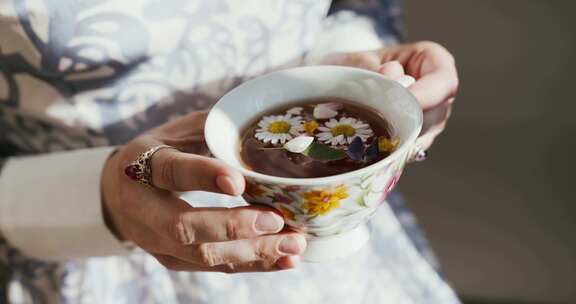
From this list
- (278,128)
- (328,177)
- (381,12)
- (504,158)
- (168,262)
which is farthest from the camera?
(504,158)

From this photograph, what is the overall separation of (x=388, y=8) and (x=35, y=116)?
508 mm

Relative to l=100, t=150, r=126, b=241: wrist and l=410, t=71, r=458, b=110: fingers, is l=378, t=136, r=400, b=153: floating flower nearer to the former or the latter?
l=410, t=71, r=458, b=110: fingers

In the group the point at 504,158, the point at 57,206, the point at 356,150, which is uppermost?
the point at 356,150

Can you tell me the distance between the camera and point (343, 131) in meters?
0.50

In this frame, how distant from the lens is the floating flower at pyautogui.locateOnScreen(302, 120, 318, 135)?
501 mm

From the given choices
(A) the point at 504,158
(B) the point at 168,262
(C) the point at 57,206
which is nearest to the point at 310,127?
(B) the point at 168,262

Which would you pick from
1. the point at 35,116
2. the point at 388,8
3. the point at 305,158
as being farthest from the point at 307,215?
the point at 388,8

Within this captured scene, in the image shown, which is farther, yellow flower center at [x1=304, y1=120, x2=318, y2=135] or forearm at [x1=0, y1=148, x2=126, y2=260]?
forearm at [x1=0, y1=148, x2=126, y2=260]

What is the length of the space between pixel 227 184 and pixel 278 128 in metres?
0.11

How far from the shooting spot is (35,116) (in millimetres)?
695

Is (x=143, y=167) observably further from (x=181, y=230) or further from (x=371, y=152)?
(x=371, y=152)

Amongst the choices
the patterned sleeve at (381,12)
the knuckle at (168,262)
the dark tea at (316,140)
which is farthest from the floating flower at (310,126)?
the patterned sleeve at (381,12)

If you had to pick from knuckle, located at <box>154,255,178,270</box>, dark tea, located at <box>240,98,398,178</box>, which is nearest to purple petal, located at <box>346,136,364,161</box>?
dark tea, located at <box>240,98,398,178</box>

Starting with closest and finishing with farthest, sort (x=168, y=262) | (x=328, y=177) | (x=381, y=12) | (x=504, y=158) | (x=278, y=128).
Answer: (x=328, y=177) < (x=278, y=128) < (x=168, y=262) < (x=381, y=12) < (x=504, y=158)
